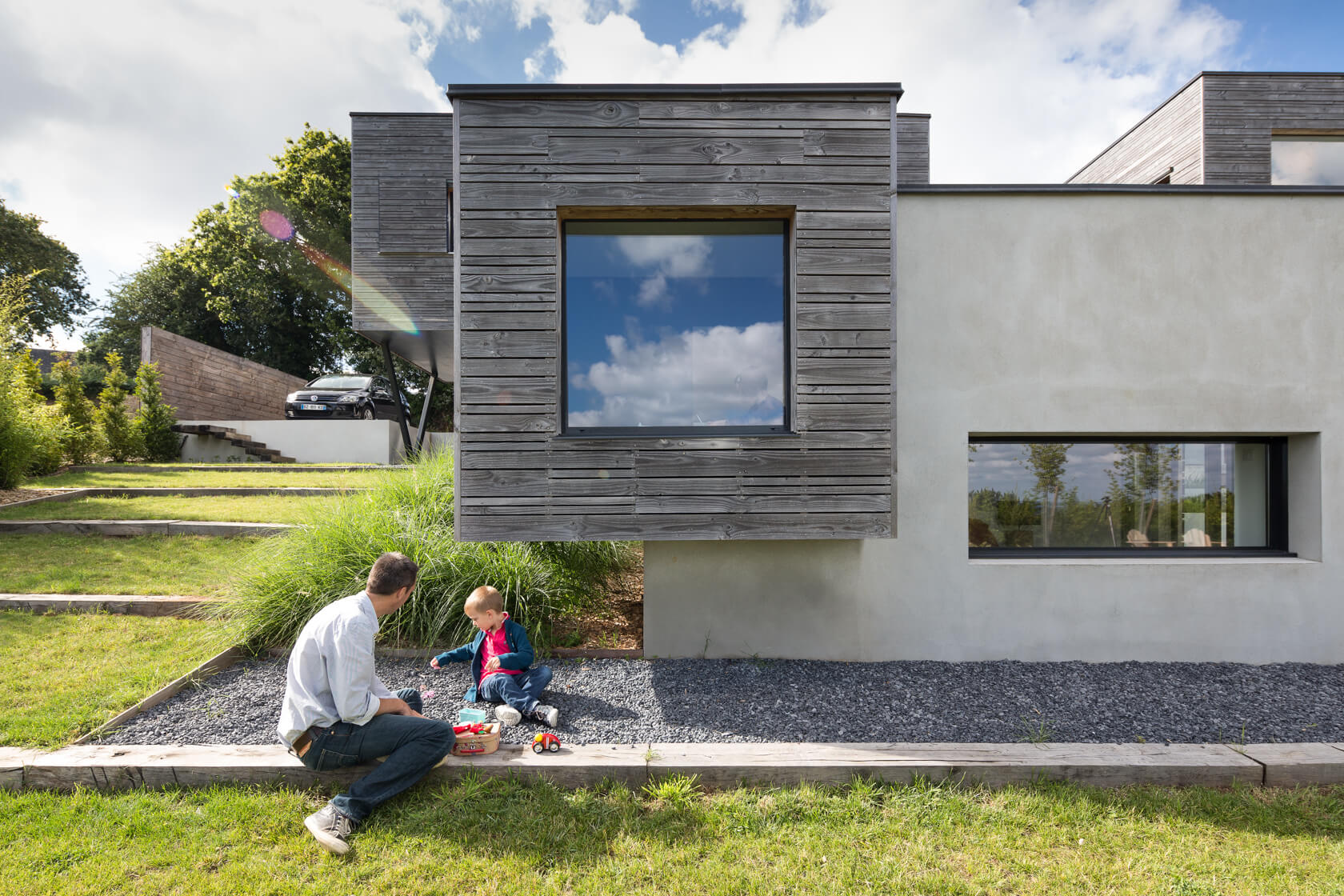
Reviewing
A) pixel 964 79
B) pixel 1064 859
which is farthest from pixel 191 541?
pixel 964 79

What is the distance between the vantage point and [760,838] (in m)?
2.37

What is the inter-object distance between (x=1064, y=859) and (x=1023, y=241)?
3.89 metres

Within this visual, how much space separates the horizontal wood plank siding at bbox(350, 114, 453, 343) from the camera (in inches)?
380

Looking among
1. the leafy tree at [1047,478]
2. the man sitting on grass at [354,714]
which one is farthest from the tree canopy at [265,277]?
the leafy tree at [1047,478]

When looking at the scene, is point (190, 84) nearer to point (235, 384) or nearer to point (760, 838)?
point (235, 384)

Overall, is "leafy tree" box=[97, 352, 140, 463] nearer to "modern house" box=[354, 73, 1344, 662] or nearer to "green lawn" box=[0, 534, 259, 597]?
"green lawn" box=[0, 534, 259, 597]

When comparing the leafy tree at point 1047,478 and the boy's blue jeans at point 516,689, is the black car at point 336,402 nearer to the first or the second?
the boy's blue jeans at point 516,689

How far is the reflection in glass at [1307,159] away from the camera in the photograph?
8.27 metres

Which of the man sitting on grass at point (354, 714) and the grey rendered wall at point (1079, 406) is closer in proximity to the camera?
the man sitting on grass at point (354, 714)

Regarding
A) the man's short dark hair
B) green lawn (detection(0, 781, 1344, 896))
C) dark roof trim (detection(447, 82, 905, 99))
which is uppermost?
dark roof trim (detection(447, 82, 905, 99))

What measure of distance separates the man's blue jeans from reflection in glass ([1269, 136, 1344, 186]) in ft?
40.4

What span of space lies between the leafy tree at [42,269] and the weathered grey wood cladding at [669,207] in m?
29.7

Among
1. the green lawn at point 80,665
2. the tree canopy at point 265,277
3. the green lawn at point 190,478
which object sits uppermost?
the tree canopy at point 265,277

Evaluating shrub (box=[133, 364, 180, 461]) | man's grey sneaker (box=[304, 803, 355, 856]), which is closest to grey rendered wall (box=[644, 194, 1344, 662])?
man's grey sneaker (box=[304, 803, 355, 856])
